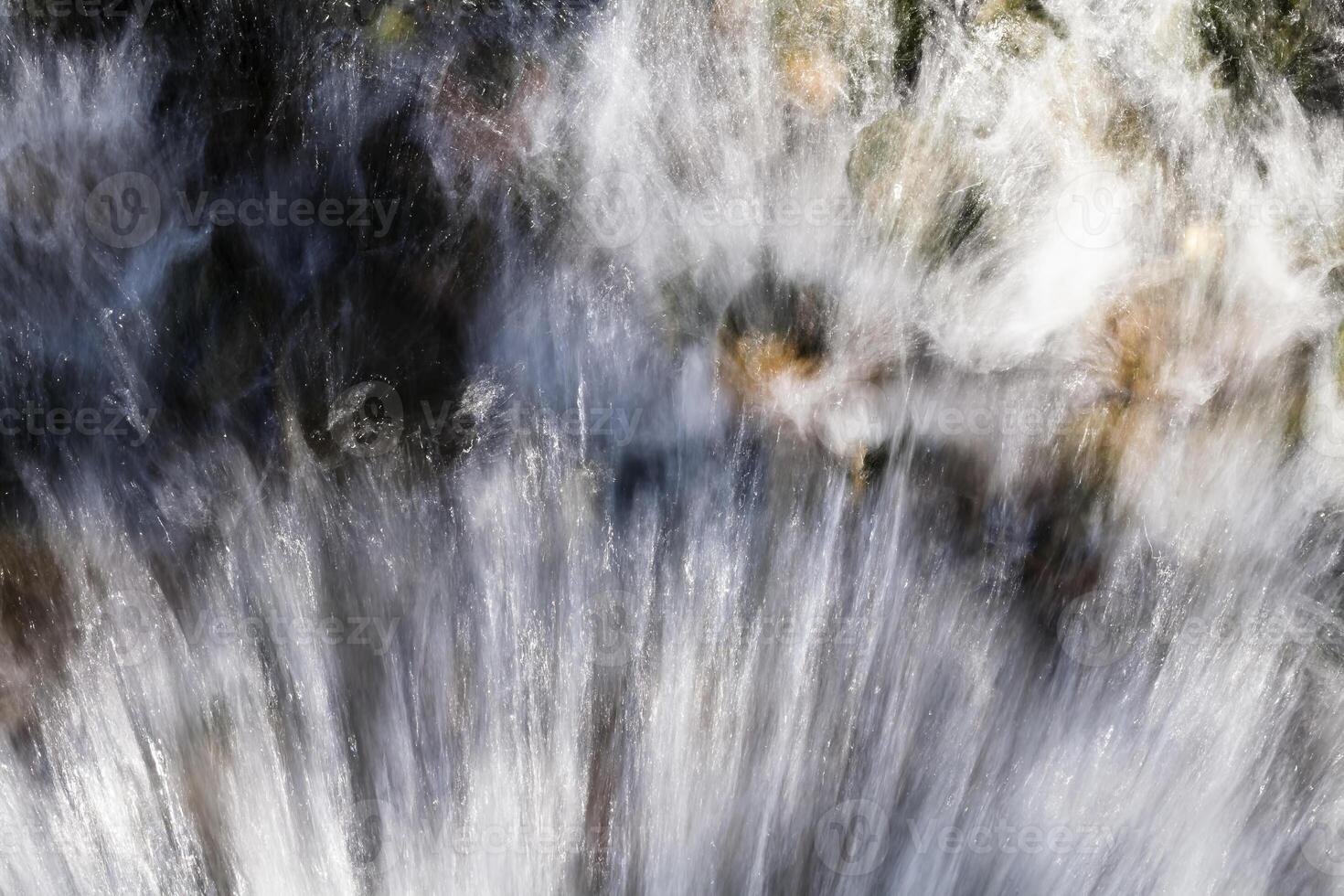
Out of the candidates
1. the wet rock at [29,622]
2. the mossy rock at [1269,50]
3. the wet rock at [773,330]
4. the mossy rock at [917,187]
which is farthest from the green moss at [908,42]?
the wet rock at [29,622]

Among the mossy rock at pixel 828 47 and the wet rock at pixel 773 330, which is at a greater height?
the mossy rock at pixel 828 47

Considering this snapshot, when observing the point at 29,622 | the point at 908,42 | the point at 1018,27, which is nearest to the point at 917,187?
the point at 908,42

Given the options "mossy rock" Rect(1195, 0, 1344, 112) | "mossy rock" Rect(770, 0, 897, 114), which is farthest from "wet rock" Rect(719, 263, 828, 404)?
"mossy rock" Rect(1195, 0, 1344, 112)

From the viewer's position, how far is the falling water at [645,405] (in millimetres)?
3650

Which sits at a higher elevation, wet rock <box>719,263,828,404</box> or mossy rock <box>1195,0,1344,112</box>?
mossy rock <box>1195,0,1344,112</box>

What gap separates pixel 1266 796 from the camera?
151 inches

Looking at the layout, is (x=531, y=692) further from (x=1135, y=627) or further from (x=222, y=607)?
(x=1135, y=627)

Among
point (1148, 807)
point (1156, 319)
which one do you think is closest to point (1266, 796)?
point (1148, 807)

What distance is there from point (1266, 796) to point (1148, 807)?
16.2 inches

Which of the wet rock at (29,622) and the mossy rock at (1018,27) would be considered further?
the wet rock at (29,622)

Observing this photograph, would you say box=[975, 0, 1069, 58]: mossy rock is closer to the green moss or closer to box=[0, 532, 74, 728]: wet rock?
the green moss

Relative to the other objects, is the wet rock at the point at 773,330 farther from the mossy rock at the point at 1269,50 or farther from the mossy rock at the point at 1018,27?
the mossy rock at the point at 1269,50

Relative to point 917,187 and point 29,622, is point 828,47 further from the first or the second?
point 29,622

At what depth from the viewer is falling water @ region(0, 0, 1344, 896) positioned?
3650 mm
